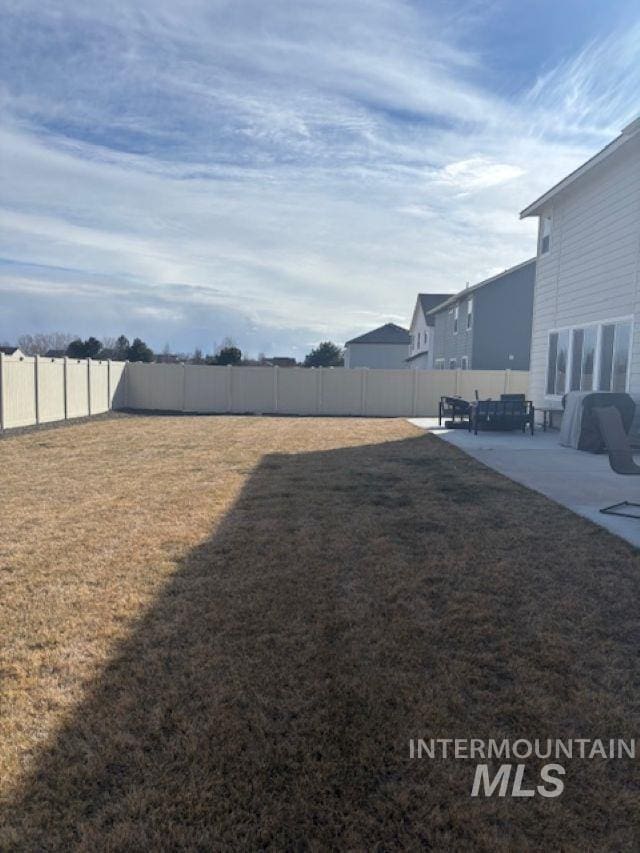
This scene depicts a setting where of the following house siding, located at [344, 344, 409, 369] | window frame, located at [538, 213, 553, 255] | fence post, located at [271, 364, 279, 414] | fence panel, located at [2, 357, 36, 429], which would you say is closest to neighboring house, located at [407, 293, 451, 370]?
house siding, located at [344, 344, 409, 369]

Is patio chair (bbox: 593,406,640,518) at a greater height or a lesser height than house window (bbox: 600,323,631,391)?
lesser

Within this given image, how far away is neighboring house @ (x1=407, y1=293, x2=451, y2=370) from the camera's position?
1362 inches

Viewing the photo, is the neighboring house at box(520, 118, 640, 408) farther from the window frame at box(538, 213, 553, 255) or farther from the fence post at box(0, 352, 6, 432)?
the fence post at box(0, 352, 6, 432)

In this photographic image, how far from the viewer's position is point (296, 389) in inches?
912

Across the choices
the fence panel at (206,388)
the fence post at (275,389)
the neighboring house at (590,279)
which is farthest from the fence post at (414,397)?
the fence panel at (206,388)

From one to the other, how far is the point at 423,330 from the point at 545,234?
21.9 meters

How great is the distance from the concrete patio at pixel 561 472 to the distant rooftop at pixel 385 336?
114ft

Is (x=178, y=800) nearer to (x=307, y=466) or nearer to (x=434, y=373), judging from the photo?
(x=307, y=466)

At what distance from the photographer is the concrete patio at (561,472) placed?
6.16 metres

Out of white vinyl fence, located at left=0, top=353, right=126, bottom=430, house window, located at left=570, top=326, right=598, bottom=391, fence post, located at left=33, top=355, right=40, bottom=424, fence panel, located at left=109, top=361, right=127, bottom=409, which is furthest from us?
fence panel, located at left=109, top=361, right=127, bottom=409

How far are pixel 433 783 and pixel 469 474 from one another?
666 centimetres

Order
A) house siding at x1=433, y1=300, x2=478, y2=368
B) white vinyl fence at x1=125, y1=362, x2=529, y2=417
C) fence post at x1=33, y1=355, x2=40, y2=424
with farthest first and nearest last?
house siding at x1=433, y1=300, x2=478, y2=368 → white vinyl fence at x1=125, y1=362, x2=529, y2=417 → fence post at x1=33, y1=355, x2=40, y2=424

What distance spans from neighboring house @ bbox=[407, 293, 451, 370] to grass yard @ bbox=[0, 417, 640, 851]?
29.5 meters

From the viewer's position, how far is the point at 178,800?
6.48ft
